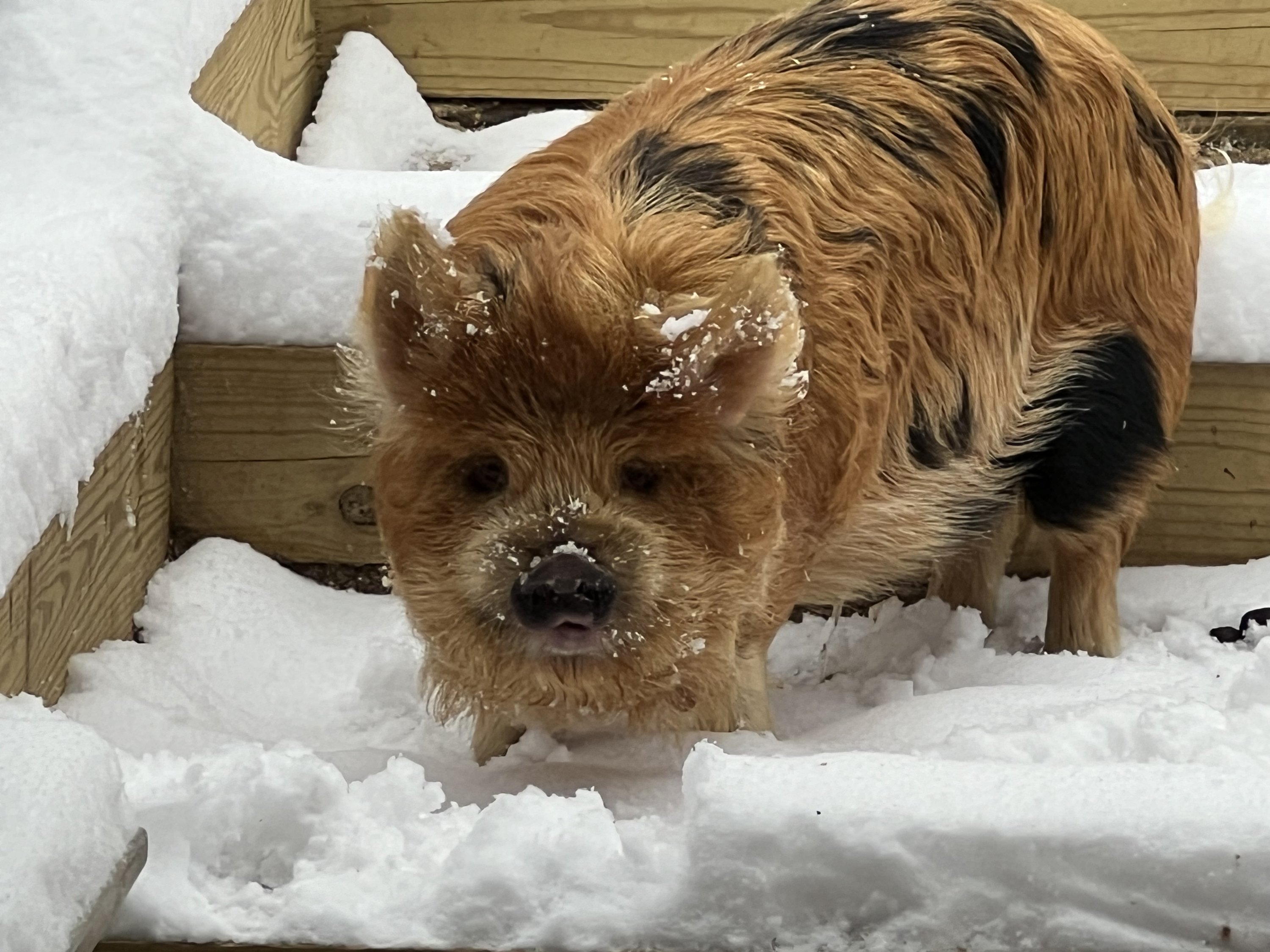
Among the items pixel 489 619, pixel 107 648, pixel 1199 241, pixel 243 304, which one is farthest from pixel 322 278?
pixel 1199 241

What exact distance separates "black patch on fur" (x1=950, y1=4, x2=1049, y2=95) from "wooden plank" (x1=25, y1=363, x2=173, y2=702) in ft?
4.94

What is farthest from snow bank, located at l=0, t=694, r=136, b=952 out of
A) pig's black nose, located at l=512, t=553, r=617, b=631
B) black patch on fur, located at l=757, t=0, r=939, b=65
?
black patch on fur, located at l=757, t=0, r=939, b=65

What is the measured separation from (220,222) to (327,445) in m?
0.44

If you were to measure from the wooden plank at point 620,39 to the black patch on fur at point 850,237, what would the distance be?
1785 millimetres

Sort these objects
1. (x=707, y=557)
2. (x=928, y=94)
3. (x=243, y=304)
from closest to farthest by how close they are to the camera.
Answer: (x=707, y=557)
(x=928, y=94)
(x=243, y=304)

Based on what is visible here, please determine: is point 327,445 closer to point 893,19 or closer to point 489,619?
point 489,619

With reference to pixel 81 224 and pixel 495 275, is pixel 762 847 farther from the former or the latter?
→ pixel 81 224

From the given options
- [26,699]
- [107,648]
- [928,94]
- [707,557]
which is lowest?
[107,648]

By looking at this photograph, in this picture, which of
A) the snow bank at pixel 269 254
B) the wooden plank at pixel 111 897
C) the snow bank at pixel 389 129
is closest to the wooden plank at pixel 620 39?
the snow bank at pixel 389 129

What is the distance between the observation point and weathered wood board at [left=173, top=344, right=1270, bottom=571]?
305 centimetres

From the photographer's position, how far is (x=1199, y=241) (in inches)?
121

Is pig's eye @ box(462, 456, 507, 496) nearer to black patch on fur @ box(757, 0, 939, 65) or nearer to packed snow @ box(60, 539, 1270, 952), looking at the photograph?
packed snow @ box(60, 539, 1270, 952)

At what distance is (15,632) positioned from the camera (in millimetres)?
2342

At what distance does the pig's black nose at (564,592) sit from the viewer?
82.1 inches
